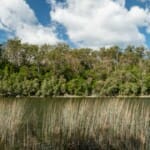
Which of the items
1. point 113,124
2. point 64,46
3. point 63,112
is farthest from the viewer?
point 64,46

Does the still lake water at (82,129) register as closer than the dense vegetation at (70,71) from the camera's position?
Yes

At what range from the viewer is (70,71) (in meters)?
67.6

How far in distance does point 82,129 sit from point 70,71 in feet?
192

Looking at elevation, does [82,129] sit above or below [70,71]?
below

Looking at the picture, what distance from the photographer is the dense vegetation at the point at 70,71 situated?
54.4 m

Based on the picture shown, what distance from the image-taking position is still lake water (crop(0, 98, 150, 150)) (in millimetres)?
8820

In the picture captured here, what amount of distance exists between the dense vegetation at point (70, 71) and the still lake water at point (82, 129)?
4276 cm

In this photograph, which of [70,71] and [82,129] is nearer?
[82,129]

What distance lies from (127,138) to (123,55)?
68.8 m

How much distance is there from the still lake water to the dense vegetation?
140 ft

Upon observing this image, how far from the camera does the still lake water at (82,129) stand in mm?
8820

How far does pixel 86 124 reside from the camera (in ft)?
30.3

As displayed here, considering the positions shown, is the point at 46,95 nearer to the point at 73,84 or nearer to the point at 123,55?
the point at 73,84

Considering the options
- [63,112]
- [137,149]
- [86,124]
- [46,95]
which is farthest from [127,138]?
[46,95]
